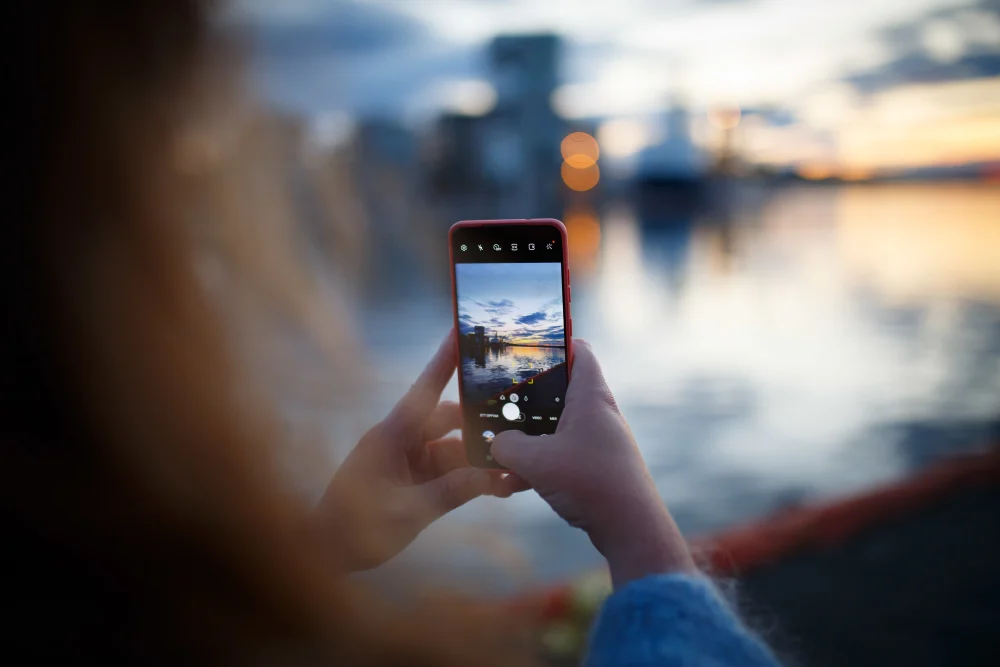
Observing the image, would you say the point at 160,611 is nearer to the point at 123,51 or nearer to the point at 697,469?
the point at 123,51

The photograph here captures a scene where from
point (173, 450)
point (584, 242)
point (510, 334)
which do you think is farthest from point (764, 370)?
point (584, 242)

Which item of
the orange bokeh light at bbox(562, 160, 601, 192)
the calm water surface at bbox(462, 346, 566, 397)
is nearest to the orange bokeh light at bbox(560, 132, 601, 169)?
the orange bokeh light at bbox(562, 160, 601, 192)

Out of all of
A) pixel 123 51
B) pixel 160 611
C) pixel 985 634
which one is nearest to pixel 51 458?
pixel 160 611

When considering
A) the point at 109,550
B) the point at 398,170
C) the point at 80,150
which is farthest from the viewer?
the point at 398,170

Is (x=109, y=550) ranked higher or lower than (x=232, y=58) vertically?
lower

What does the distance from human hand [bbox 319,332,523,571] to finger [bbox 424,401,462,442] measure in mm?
47

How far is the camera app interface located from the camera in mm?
759

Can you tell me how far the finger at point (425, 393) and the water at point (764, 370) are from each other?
8 centimetres

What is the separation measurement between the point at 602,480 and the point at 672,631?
0.12m

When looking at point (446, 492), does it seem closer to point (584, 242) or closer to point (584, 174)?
point (584, 174)

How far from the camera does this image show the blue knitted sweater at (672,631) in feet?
1.53

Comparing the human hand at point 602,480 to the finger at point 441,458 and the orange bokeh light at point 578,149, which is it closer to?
the finger at point 441,458

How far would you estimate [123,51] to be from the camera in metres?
1.01

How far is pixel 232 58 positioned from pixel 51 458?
2.54 feet
